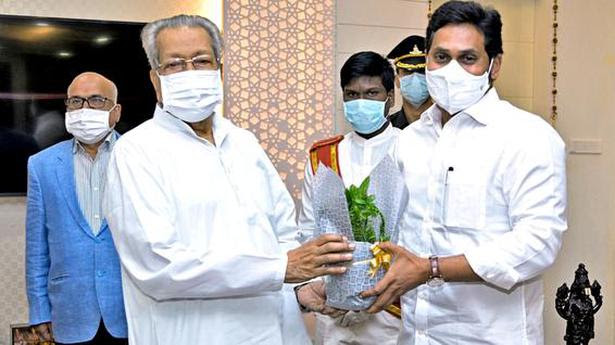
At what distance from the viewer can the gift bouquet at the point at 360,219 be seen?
1712 millimetres

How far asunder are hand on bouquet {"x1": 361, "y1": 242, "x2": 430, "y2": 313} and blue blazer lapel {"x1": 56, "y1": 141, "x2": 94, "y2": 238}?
1274 mm

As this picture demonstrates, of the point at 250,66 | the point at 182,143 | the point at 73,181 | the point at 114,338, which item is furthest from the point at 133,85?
the point at 182,143

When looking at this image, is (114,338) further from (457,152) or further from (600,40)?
(600,40)

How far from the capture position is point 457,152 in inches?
74.9

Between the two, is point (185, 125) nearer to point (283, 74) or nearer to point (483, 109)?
point (483, 109)

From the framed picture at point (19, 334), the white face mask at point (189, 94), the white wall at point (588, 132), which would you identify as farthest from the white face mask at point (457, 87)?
the framed picture at point (19, 334)

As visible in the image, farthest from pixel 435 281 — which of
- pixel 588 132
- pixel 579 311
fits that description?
pixel 588 132

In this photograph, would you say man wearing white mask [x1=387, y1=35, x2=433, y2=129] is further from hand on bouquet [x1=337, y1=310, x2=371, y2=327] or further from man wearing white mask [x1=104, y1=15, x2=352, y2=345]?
man wearing white mask [x1=104, y1=15, x2=352, y2=345]

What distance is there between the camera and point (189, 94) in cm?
195

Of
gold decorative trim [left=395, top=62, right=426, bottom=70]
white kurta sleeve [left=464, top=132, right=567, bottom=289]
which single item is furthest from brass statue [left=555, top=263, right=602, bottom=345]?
gold decorative trim [left=395, top=62, right=426, bottom=70]

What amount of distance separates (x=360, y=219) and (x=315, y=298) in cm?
40

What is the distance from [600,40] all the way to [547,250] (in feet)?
11.2

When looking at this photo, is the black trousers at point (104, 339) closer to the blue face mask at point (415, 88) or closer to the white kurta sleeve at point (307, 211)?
the white kurta sleeve at point (307, 211)

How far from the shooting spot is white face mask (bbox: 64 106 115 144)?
276cm
